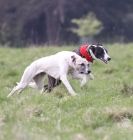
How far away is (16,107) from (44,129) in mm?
1332

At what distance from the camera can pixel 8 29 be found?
36969mm

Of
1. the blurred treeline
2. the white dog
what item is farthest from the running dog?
the blurred treeline

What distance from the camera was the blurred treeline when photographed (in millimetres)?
36625

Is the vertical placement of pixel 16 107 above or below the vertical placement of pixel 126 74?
above

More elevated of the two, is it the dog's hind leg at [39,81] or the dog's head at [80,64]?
the dog's head at [80,64]

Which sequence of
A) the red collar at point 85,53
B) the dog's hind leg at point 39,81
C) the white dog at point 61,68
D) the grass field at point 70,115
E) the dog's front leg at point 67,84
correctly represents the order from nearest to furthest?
1. the grass field at point 70,115
2. the dog's front leg at point 67,84
3. the white dog at point 61,68
4. the red collar at point 85,53
5. the dog's hind leg at point 39,81

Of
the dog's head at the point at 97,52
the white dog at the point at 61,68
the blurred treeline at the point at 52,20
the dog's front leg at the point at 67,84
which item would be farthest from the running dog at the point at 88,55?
the blurred treeline at the point at 52,20

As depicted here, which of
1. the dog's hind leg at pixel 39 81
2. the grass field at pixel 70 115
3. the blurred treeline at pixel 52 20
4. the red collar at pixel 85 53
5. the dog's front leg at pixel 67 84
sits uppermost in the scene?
the grass field at pixel 70 115

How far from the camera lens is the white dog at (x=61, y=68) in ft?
33.7

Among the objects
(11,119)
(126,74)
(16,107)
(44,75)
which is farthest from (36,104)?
(126,74)

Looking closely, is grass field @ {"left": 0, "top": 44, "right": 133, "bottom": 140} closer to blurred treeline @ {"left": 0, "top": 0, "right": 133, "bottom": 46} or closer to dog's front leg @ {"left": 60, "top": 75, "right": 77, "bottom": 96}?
dog's front leg @ {"left": 60, "top": 75, "right": 77, "bottom": 96}

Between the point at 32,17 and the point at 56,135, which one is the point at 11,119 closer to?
the point at 56,135

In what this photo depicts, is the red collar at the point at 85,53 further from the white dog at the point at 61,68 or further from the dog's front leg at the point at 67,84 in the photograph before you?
the dog's front leg at the point at 67,84

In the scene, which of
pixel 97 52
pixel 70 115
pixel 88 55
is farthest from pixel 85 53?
pixel 70 115
